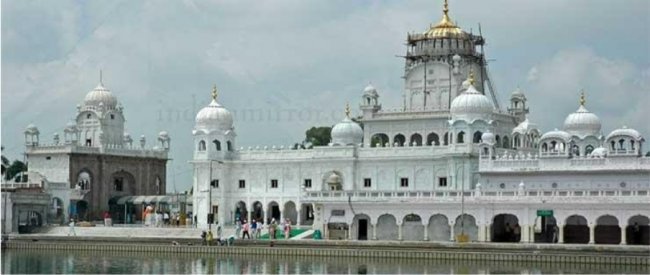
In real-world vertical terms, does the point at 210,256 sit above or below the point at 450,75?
below

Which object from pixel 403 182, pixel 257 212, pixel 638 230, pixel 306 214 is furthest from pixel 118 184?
pixel 638 230

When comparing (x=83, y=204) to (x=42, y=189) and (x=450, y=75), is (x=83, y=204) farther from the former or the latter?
(x=450, y=75)

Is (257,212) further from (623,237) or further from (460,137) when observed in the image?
(623,237)

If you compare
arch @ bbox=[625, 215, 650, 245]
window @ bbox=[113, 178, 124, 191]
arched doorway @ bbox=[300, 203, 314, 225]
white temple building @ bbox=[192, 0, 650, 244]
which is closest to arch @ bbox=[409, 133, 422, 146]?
white temple building @ bbox=[192, 0, 650, 244]

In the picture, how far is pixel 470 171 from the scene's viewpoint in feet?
176

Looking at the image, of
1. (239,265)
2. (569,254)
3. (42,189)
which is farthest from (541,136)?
(42,189)

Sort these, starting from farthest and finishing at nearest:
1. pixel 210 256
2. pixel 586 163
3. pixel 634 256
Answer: pixel 586 163 < pixel 210 256 < pixel 634 256

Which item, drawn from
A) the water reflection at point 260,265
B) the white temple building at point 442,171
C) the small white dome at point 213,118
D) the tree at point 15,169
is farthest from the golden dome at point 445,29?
the tree at point 15,169

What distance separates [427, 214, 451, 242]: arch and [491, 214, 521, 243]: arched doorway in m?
1.86

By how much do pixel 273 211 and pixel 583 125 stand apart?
16.2 metres

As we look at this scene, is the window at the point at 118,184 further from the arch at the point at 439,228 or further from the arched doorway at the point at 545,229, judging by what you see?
the arched doorway at the point at 545,229

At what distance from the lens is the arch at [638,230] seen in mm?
44906

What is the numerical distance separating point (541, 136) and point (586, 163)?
548 centimetres

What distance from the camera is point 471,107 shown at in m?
55.4
